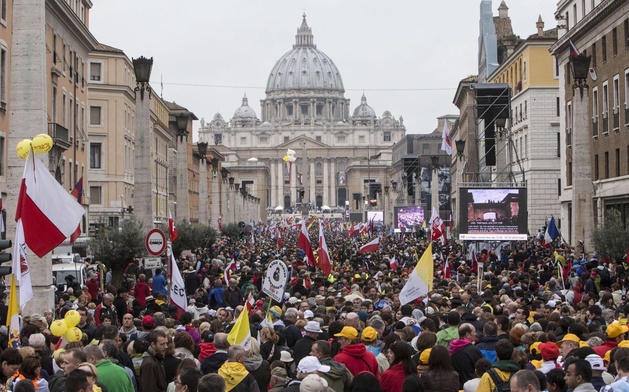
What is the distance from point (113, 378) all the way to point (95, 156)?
49.9 metres

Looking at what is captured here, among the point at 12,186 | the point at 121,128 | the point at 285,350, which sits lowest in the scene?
the point at 285,350

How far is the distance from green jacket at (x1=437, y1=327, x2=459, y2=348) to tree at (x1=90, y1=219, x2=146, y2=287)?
19.3 m

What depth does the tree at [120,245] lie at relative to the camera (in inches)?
1238

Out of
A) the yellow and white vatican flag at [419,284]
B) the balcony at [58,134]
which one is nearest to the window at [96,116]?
the balcony at [58,134]

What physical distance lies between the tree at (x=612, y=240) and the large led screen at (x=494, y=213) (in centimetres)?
638

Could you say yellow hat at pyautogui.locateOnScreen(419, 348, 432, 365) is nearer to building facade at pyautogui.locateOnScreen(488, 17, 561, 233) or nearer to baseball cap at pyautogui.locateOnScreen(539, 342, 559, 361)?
baseball cap at pyautogui.locateOnScreen(539, 342, 559, 361)

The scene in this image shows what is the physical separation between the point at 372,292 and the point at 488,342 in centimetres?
813

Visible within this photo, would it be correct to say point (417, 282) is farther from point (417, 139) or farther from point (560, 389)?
point (417, 139)

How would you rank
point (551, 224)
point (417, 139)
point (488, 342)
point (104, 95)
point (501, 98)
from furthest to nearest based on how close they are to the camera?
point (417, 139) → point (104, 95) → point (501, 98) → point (551, 224) → point (488, 342)

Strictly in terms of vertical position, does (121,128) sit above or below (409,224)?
above

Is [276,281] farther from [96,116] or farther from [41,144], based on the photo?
[96,116]

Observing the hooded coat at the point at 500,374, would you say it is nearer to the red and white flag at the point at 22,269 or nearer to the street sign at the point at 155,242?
the red and white flag at the point at 22,269

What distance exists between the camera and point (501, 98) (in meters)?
51.6

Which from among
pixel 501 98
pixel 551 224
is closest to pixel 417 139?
pixel 501 98
